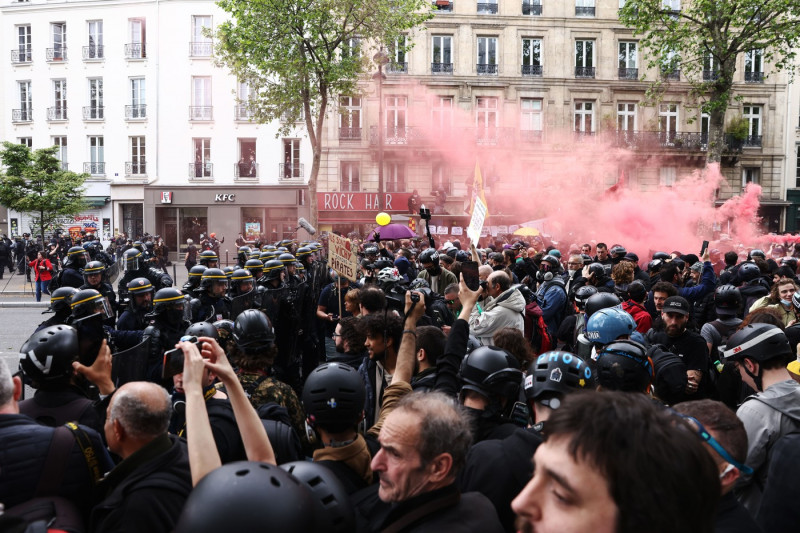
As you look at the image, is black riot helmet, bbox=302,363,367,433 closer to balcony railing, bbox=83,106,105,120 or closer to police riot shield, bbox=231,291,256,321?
police riot shield, bbox=231,291,256,321

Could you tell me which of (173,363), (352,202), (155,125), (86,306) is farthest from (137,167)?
(173,363)

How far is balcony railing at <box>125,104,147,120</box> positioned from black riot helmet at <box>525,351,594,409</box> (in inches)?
1386

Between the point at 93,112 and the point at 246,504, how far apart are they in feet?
125

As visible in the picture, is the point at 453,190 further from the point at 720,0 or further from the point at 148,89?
the point at 148,89

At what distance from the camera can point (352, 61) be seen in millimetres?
23438

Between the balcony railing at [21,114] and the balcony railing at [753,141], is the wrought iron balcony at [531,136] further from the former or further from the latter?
the balcony railing at [21,114]

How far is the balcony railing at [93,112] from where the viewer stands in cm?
3441

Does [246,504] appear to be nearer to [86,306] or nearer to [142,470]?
[142,470]

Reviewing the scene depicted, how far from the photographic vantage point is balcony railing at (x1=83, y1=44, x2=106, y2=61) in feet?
113

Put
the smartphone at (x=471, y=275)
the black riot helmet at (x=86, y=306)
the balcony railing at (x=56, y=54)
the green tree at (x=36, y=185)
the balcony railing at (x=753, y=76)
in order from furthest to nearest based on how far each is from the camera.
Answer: the balcony railing at (x=56, y=54)
the balcony railing at (x=753, y=76)
the green tree at (x=36, y=185)
the smartphone at (x=471, y=275)
the black riot helmet at (x=86, y=306)

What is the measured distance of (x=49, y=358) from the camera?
3.01m

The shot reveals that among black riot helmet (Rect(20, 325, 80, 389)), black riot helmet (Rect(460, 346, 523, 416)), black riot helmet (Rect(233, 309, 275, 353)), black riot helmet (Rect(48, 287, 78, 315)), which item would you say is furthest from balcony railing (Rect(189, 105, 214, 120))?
black riot helmet (Rect(460, 346, 523, 416))

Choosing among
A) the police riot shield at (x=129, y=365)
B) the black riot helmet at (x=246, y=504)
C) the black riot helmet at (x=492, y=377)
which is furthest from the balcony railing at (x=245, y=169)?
the black riot helmet at (x=246, y=504)

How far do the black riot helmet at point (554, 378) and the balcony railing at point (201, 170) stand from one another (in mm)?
33122
